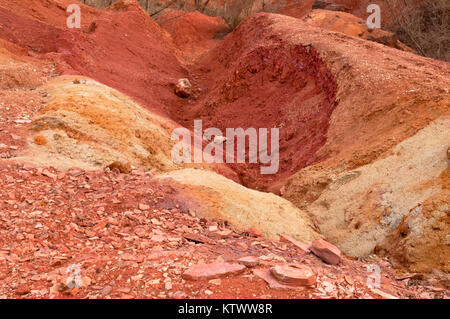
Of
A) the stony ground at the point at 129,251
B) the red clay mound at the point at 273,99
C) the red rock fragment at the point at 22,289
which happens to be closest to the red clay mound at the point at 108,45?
the red clay mound at the point at 273,99

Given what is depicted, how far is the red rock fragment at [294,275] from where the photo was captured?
279cm

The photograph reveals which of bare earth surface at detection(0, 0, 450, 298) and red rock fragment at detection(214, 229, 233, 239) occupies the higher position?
bare earth surface at detection(0, 0, 450, 298)

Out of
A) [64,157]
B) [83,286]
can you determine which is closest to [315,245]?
[83,286]

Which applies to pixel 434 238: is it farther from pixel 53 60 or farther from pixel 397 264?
pixel 53 60


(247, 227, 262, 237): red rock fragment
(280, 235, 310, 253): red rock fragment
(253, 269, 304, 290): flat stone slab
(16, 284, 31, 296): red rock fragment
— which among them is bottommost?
(280, 235, 310, 253): red rock fragment

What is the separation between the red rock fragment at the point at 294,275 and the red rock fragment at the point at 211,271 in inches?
11.0

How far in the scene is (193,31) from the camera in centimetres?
2291

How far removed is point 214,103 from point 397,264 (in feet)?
32.7

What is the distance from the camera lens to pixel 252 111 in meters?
11.9

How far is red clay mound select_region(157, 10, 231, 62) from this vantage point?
70.4 ft

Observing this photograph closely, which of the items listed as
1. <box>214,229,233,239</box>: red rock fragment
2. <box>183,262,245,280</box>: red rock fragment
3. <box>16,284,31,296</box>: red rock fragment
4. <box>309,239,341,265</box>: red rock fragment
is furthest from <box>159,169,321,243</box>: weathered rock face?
<box>16,284,31,296</box>: red rock fragment

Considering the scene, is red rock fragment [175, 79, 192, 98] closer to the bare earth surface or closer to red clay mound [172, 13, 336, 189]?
red clay mound [172, 13, 336, 189]

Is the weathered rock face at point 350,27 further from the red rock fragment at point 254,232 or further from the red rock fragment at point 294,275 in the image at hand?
the red rock fragment at point 294,275

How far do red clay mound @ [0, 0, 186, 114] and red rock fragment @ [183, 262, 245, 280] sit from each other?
836 cm
